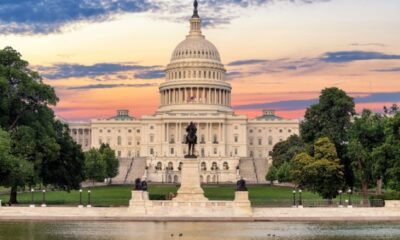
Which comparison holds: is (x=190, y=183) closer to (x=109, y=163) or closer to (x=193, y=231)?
(x=193, y=231)

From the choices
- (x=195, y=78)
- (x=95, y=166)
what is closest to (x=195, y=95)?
(x=195, y=78)

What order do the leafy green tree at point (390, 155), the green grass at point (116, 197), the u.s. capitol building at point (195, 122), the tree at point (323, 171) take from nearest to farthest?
the leafy green tree at point (390, 155) < the green grass at point (116, 197) < the tree at point (323, 171) < the u.s. capitol building at point (195, 122)

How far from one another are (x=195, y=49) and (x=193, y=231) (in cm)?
14890

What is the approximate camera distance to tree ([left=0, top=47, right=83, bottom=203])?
6134 cm

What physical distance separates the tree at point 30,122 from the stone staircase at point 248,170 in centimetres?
7399

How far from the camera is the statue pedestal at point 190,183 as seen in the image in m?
55.4

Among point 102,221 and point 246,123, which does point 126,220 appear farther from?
point 246,123

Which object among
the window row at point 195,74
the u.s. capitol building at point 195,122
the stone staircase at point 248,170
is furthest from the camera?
the window row at point 195,74

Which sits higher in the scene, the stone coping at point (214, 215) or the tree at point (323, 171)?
the tree at point (323, 171)

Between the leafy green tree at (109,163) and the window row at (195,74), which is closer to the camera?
the leafy green tree at (109,163)

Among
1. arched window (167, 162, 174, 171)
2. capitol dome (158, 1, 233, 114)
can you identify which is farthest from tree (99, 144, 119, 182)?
capitol dome (158, 1, 233, 114)

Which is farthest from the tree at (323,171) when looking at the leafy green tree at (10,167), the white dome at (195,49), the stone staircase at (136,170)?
the white dome at (195,49)

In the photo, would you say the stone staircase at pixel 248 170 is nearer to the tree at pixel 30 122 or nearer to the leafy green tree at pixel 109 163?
the leafy green tree at pixel 109 163

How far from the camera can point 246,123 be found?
18612cm
